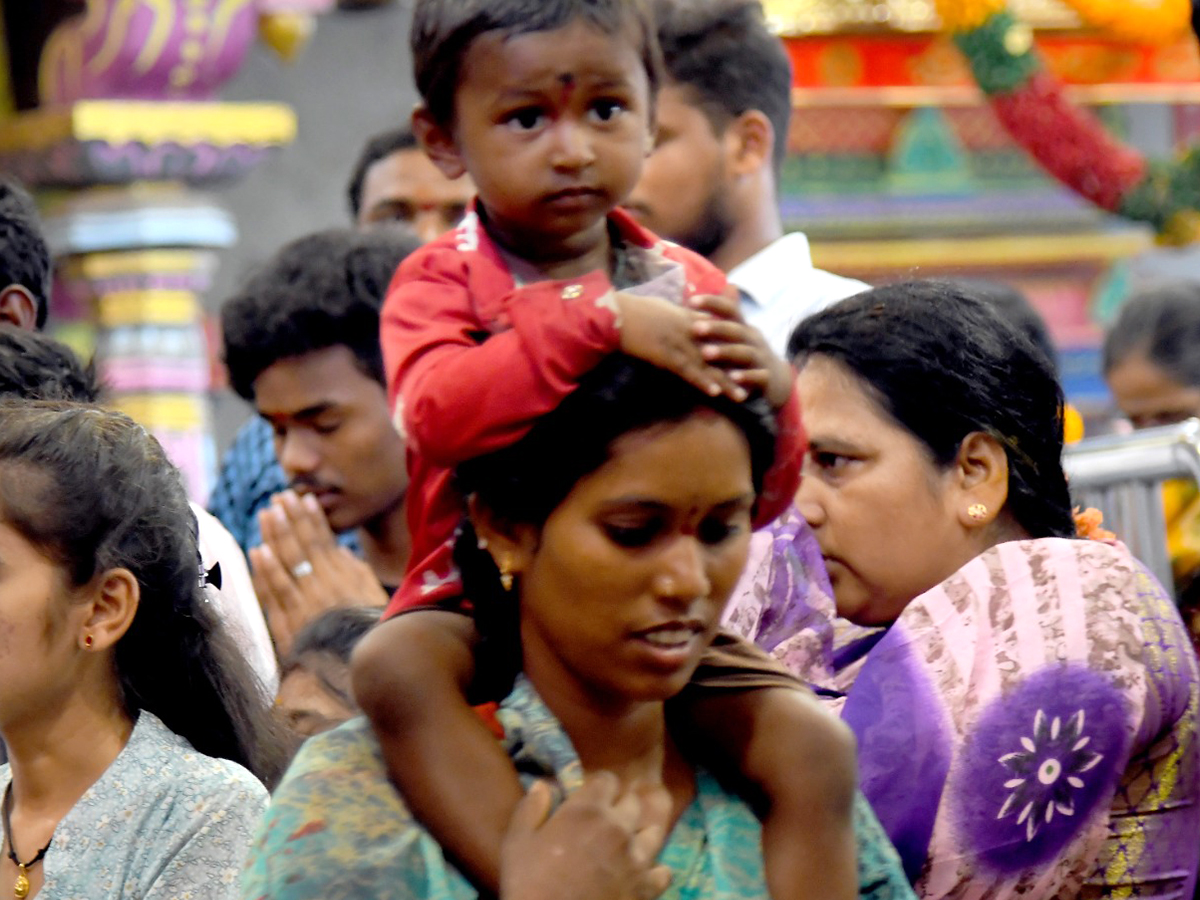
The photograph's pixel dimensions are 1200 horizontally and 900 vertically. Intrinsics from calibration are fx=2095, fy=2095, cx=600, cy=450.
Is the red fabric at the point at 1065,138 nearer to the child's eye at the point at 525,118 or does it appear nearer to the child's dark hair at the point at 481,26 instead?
the child's dark hair at the point at 481,26

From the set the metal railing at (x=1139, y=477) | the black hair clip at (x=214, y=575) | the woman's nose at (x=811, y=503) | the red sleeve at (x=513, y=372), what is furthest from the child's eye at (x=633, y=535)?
the metal railing at (x=1139, y=477)

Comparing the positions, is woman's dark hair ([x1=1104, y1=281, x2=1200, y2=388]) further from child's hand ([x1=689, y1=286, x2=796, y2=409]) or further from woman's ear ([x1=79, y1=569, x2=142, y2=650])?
child's hand ([x1=689, y1=286, x2=796, y2=409])

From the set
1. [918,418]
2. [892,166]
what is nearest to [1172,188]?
[892,166]

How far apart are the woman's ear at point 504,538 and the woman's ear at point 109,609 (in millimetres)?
675

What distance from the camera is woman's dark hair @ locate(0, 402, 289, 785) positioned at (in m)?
2.37

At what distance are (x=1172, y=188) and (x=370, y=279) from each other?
487 cm

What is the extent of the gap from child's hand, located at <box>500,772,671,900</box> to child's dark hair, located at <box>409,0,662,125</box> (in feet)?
2.59

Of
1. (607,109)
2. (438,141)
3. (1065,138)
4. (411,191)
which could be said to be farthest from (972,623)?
(1065,138)

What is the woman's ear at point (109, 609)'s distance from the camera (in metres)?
2.39

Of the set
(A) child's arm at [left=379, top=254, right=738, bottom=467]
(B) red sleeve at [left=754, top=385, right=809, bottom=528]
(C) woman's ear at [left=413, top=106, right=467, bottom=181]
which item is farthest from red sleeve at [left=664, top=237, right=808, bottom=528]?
(C) woman's ear at [left=413, top=106, right=467, bottom=181]

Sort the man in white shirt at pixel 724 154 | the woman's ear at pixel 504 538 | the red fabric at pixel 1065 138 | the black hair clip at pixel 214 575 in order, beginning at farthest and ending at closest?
the red fabric at pixel 1065 138
the man in white shirt at pixel 724 154
the black hair clip at pixel 214 575
the woman's ear at pixel 504 538

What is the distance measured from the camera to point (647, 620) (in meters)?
1.79

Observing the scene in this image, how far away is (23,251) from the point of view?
3.43 meters

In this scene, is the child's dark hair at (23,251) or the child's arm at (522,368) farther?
the child's dark hair at (23,251)
